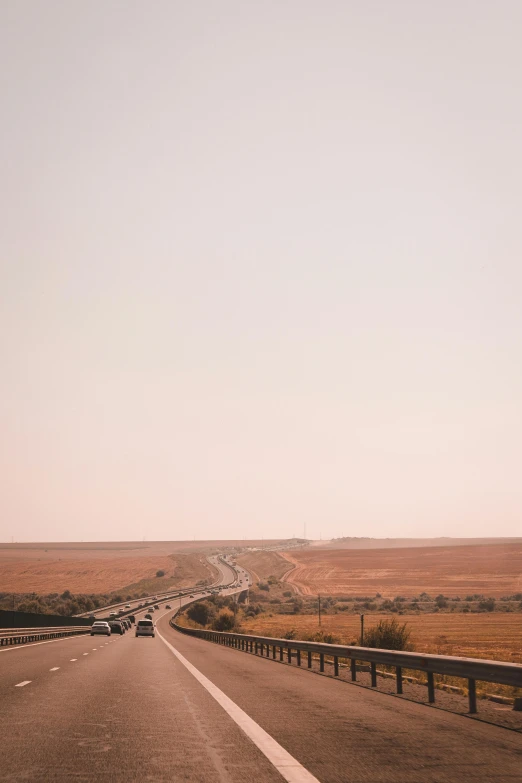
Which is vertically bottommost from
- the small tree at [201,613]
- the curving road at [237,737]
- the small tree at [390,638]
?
the small tree at [201,613]

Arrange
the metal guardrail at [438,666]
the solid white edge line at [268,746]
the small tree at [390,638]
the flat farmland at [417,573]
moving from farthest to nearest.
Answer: the flat farmland at [417,573] < the small tree at [390,638] < the metal guardrail at [438,666] < the solid white edge line at [268,746]

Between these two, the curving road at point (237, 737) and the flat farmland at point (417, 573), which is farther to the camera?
the flat farmland at point (417, 573)

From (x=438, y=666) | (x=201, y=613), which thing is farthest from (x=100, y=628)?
(x=438, y=666)

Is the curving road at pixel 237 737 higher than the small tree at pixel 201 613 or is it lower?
higher

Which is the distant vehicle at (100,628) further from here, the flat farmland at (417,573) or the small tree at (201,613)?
the flat farmland at (417,573)

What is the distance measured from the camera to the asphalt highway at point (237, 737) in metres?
7.44

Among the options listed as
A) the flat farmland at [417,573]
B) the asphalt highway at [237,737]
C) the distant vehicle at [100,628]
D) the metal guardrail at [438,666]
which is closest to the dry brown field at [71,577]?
the flat farmland at [417,573]

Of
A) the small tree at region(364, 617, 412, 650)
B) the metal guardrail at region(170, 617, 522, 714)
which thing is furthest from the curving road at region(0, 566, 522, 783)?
the small tree at region(364, 617, 412, 650)

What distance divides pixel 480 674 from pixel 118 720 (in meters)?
5.09

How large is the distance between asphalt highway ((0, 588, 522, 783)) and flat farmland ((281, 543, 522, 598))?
110339 mm

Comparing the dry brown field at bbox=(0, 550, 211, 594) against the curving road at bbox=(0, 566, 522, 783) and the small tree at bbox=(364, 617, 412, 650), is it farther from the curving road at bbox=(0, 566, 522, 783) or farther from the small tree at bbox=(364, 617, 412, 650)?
the curving road at bbox=(0, 566, 522, 783)

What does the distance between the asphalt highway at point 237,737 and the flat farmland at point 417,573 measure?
4344 inches

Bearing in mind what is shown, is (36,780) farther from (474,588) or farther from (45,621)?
(474,588)

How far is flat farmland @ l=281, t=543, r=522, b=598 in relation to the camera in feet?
430
